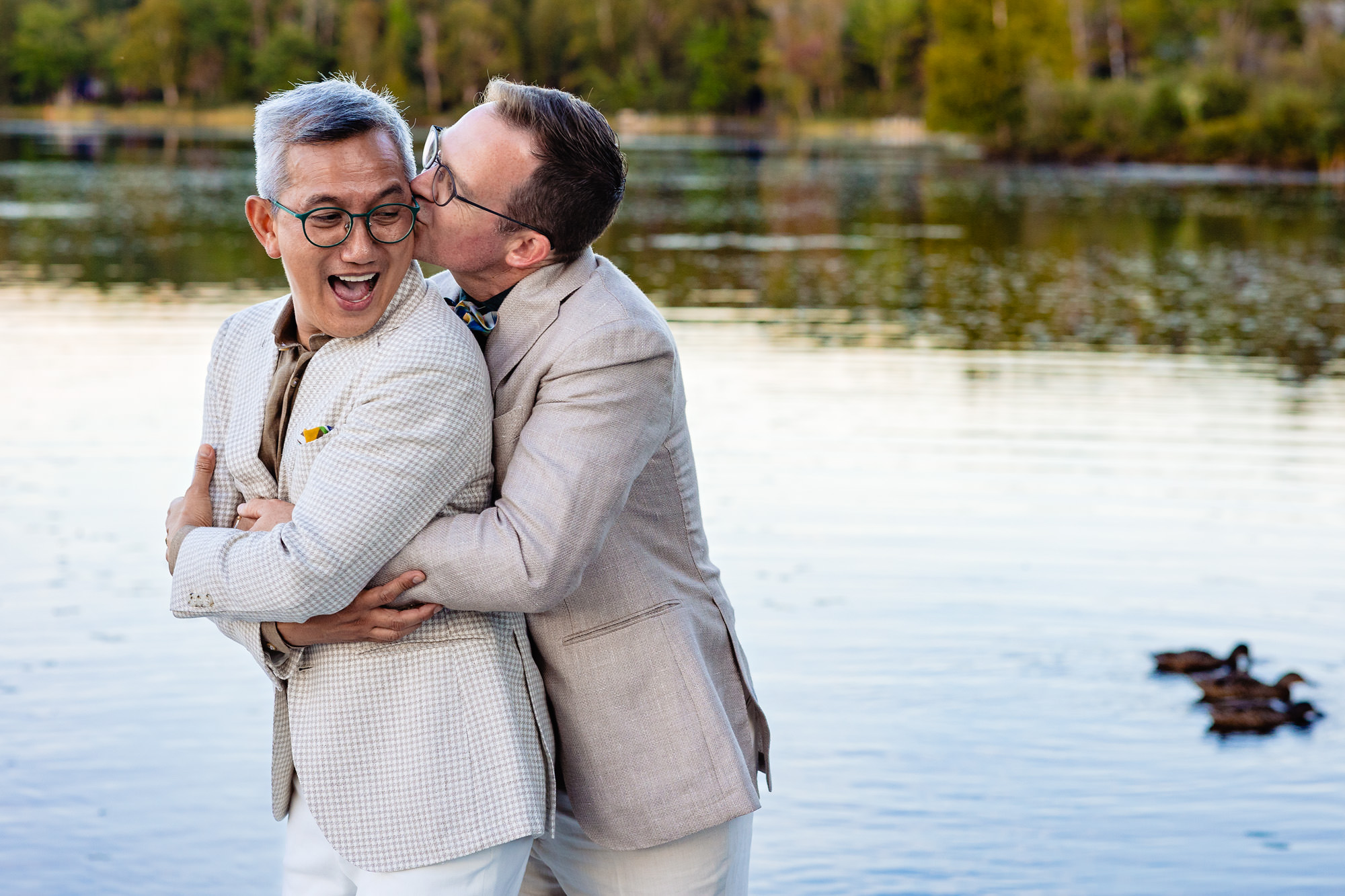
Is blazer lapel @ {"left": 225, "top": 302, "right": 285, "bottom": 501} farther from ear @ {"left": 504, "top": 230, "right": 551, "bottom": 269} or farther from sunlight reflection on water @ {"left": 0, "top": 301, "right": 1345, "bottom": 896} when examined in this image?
sunlight reflection on water @ {"left": 0, "top": 301, "right": 1345, "bottom": 896}

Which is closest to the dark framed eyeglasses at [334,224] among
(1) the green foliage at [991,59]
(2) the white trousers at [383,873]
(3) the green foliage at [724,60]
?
(2) the white trousers at [383,873]

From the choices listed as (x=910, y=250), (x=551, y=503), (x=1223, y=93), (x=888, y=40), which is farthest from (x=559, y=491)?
(x=888, y=40)

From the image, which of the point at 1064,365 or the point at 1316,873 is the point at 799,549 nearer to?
the point at 1316,873

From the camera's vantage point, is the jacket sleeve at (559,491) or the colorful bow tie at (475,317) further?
the colorful bow tie at (475,317)

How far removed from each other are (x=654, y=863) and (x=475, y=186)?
1.25m

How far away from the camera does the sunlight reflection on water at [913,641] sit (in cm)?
537

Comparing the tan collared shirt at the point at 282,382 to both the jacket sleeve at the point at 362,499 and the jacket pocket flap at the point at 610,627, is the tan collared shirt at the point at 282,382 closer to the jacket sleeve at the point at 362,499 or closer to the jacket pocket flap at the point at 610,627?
the jacket sleeve at the point at 362,499

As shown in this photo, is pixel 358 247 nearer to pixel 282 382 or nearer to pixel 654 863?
pixel 282 382

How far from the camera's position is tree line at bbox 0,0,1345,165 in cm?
7775

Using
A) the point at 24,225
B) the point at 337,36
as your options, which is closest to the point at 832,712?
the point at 24,225

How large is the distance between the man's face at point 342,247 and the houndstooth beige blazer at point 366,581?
0.04 metres

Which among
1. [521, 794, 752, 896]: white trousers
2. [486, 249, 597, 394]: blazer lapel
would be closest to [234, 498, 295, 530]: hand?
[486, 249, 597, 394]: blazer lapel

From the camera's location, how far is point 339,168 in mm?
2471

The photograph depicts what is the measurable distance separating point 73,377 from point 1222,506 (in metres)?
9.80
